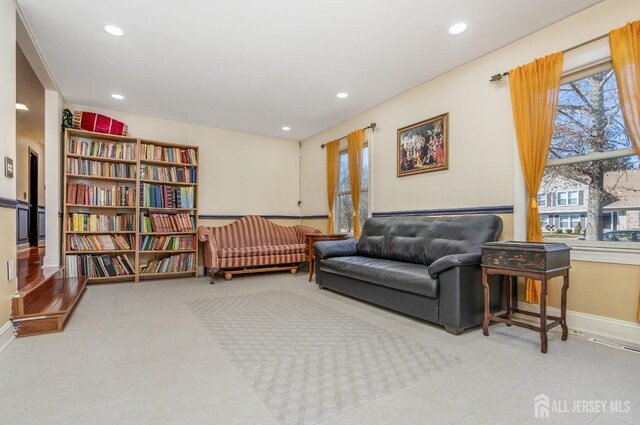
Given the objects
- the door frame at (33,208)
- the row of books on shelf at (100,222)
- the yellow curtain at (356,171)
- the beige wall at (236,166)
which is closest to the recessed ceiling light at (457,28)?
the yellow curtain at (356,171)

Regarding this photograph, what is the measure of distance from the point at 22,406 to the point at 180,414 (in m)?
0.78

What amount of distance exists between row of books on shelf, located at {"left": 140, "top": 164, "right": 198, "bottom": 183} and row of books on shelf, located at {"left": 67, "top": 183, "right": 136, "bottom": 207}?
323 mm

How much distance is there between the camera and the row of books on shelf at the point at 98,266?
4188 millimetres

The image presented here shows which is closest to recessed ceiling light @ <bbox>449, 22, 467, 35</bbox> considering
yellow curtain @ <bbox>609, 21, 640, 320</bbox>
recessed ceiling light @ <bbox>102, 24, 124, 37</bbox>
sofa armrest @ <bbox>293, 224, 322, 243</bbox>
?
yellow curtain @ <bbox>609, 21, 640, 320</bbox>

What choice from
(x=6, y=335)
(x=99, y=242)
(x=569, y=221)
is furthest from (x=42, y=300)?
(x=569, y=221)

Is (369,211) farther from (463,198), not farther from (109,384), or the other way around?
(109,384)

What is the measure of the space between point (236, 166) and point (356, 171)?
2.36m

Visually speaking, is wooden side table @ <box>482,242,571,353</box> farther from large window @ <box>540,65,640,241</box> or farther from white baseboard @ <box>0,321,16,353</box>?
white baseboard @ <box>0,321,16,353</box>

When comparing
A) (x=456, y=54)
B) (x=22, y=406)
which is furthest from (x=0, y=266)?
(x=456, y=54)

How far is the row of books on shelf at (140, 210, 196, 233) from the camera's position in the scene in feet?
15.4

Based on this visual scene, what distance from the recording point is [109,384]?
5.45 ft

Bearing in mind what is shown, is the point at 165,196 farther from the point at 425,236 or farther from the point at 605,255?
the point at 605,255

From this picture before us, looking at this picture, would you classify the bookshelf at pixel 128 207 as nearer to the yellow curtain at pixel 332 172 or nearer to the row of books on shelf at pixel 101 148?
the row of books on shelf at pixel 101 148

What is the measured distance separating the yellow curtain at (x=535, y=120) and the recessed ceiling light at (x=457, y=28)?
66cm
